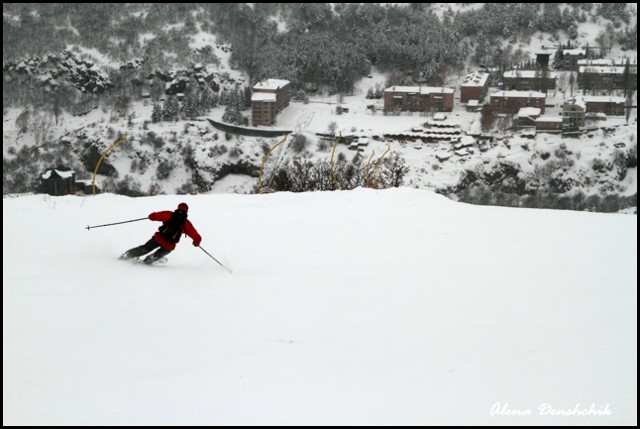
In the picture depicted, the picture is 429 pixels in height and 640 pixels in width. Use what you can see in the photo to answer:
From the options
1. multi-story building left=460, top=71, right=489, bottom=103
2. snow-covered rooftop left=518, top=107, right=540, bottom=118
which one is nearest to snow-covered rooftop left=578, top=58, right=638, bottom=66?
multi-story building left=460, top=71, right=489, bottom=103

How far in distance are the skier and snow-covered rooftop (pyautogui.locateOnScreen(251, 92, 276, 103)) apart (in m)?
33.8

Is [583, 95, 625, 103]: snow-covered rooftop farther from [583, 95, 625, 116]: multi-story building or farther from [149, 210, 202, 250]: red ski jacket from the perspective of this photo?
[149, 210, 202, 250]: red ski jacket

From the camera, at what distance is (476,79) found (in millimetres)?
41469

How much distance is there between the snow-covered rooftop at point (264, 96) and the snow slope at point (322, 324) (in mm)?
32705

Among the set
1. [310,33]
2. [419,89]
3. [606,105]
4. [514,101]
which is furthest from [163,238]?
[310,33]

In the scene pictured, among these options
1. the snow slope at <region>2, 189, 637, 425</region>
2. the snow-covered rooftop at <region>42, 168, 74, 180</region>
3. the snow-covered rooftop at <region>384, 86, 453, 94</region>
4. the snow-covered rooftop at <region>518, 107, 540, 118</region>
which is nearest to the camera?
Answer: the snow slope at <region>2, 189, 637, 425</region>

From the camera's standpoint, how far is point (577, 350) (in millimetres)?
3568

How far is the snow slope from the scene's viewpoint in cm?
300

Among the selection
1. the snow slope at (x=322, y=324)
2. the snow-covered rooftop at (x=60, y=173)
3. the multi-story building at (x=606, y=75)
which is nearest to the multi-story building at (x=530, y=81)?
the multi-story building at (x=606, y=75)

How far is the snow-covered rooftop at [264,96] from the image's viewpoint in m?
38.5

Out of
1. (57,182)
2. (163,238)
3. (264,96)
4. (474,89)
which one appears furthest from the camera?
(474,89)

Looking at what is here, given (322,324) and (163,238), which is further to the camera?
(163,238)

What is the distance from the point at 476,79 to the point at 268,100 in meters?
12.2

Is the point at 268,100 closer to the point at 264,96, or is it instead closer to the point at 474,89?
the point at 264,96
